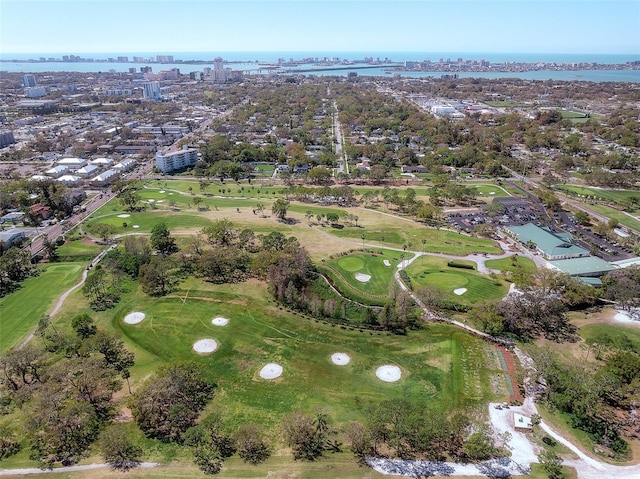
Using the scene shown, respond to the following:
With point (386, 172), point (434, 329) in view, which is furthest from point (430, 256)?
point (386, 172)

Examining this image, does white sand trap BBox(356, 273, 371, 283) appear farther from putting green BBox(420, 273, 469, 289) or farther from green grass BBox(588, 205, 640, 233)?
green grass BBox(588, 205, 640, 233)

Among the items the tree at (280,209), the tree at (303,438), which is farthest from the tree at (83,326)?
the tree at (280,209)

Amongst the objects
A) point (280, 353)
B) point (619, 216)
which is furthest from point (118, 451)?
point (619, 216)

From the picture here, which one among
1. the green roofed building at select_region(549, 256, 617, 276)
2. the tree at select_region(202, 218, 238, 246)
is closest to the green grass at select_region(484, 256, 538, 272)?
the green roofed building at select_region(549, 256, 617, 276)

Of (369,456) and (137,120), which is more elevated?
(137,120)

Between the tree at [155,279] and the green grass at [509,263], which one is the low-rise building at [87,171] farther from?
the green grass at [509,263]

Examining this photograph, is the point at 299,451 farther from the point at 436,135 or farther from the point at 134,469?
the point at 436,135
